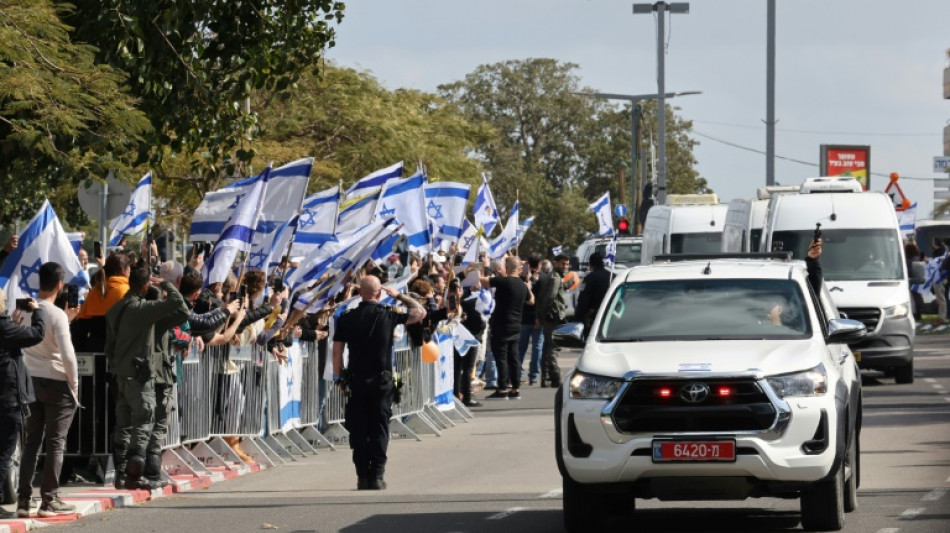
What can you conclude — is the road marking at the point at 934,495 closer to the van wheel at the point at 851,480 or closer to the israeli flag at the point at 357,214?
the van wheel at the point at 851,480

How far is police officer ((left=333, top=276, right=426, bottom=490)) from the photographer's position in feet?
50.3

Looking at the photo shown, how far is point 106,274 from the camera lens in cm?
1544

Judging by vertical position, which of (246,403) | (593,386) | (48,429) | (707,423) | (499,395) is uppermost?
(593,386)

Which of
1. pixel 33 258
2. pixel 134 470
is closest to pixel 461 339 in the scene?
pixel 134 470

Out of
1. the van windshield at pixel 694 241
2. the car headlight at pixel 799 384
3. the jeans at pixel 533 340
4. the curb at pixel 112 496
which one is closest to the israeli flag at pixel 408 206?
the jeans at pixel 533 340

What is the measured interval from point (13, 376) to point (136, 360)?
6.66 feet

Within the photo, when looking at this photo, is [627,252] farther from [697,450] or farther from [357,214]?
[697,450]

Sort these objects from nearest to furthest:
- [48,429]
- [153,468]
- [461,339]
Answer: [48,429] → [153,468] → [461,339]

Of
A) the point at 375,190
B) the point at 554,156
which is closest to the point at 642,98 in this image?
the point at 375,190

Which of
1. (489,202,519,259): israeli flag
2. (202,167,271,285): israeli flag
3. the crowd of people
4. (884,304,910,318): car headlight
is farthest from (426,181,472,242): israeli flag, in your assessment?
(202,167,271,285): israeli flag

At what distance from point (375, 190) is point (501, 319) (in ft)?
14.8

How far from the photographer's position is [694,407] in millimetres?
11328

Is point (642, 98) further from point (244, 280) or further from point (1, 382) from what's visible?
point (1, 382)

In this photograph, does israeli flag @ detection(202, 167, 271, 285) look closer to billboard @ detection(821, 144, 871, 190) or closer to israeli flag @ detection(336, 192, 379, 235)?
israeli flag @ detection(336, 192, 379, 235)
